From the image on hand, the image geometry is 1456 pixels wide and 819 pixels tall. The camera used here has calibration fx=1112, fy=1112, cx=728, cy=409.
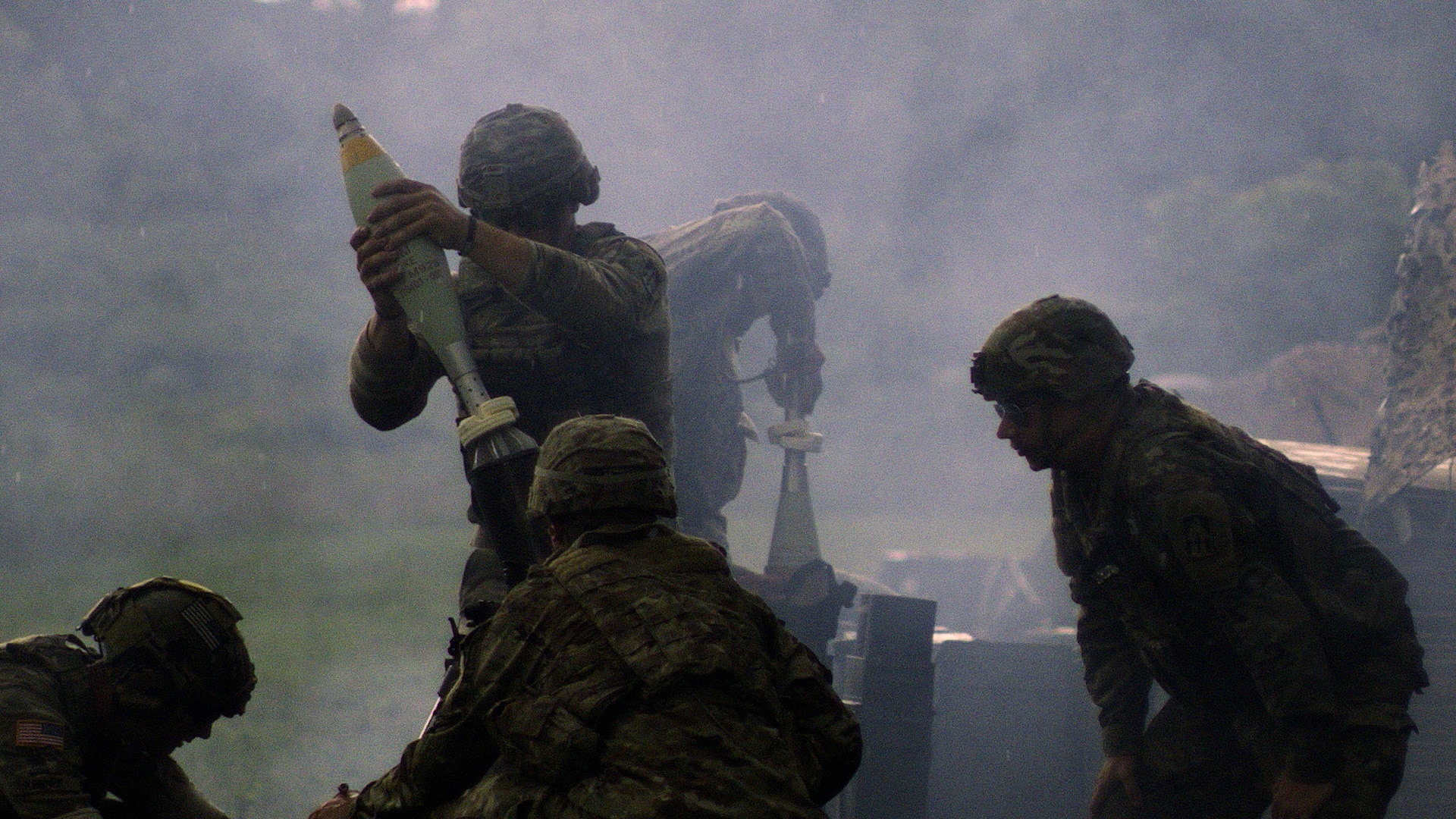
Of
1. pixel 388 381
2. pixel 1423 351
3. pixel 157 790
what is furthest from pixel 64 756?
pixel 1423 351

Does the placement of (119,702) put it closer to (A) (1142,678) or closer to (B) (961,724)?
(A) (1142,678)

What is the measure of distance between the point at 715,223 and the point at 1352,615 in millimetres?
8887

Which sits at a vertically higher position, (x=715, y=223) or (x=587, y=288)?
(x=715, y=223)

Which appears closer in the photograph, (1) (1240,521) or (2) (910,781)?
(1) (1240,521)

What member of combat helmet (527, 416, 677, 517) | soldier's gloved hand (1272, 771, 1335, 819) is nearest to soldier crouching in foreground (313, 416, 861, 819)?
combat helmet (527, 416, 677, 517)

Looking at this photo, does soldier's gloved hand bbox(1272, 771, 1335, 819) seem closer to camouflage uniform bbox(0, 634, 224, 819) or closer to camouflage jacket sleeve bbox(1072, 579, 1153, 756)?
camouflage jacket sleeve bbox(1072, 579, 1153, 756)

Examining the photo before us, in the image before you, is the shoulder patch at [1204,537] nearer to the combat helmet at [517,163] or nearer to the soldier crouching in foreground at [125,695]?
the combat helmet at [517,163]

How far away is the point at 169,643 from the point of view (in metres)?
3.17

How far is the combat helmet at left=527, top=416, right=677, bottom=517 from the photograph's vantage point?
2.48m

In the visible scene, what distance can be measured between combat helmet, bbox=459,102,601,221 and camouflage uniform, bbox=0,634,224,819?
1754 mm

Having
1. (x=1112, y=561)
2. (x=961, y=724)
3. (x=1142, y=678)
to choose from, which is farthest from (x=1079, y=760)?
(x=1112, y=561)

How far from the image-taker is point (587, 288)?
3238 mm

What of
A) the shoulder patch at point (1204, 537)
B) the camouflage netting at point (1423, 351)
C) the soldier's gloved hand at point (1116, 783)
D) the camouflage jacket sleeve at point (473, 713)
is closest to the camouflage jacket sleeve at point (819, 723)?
the camouflage jacket sleeve at point (473, 713)

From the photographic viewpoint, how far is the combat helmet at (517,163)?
3445 mm
